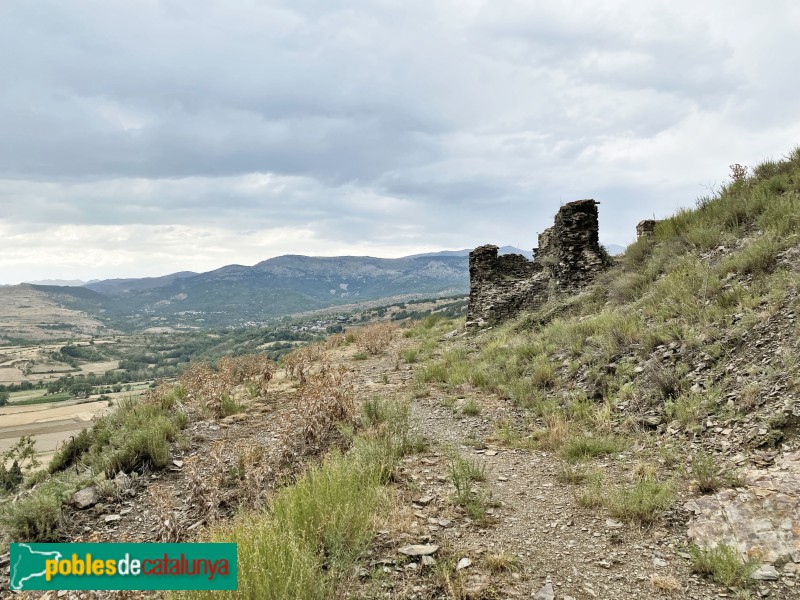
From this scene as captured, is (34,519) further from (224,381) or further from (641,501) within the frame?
(641,501)

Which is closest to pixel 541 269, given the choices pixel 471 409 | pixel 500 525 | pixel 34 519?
pixel 471 409

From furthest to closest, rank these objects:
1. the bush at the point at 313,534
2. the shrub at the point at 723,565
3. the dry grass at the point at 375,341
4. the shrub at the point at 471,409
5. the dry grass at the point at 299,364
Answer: the dry grass at the point at 375,341 → the dry grass at the point at 299,364 → the shrub at the point at 471,409 → the shrub at the point at 723,565 → the bush at the point at 313,534

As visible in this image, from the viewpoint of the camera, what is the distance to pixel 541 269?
19406 millimetres

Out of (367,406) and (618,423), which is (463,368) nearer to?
(367,406)

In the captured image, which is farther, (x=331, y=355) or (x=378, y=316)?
(x=378, y=316)

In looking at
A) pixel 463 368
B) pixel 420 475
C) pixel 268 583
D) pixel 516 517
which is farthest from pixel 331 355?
pixel 268 583

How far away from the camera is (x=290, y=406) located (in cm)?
929

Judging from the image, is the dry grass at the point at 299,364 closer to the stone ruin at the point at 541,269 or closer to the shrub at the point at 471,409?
the shrub at the point at 471,409

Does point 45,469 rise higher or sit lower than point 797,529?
lower

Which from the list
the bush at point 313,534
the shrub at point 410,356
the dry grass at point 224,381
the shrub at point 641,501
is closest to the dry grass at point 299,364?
the dry grass at point 224,381

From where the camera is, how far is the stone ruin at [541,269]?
15680 millimetres

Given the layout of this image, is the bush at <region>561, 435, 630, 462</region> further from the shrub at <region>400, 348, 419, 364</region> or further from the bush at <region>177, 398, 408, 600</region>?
the shrub at <region>400, 348, 419, 364</region>

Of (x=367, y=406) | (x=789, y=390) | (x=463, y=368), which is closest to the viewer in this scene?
(x=789, y=390)

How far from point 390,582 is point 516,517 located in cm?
167
